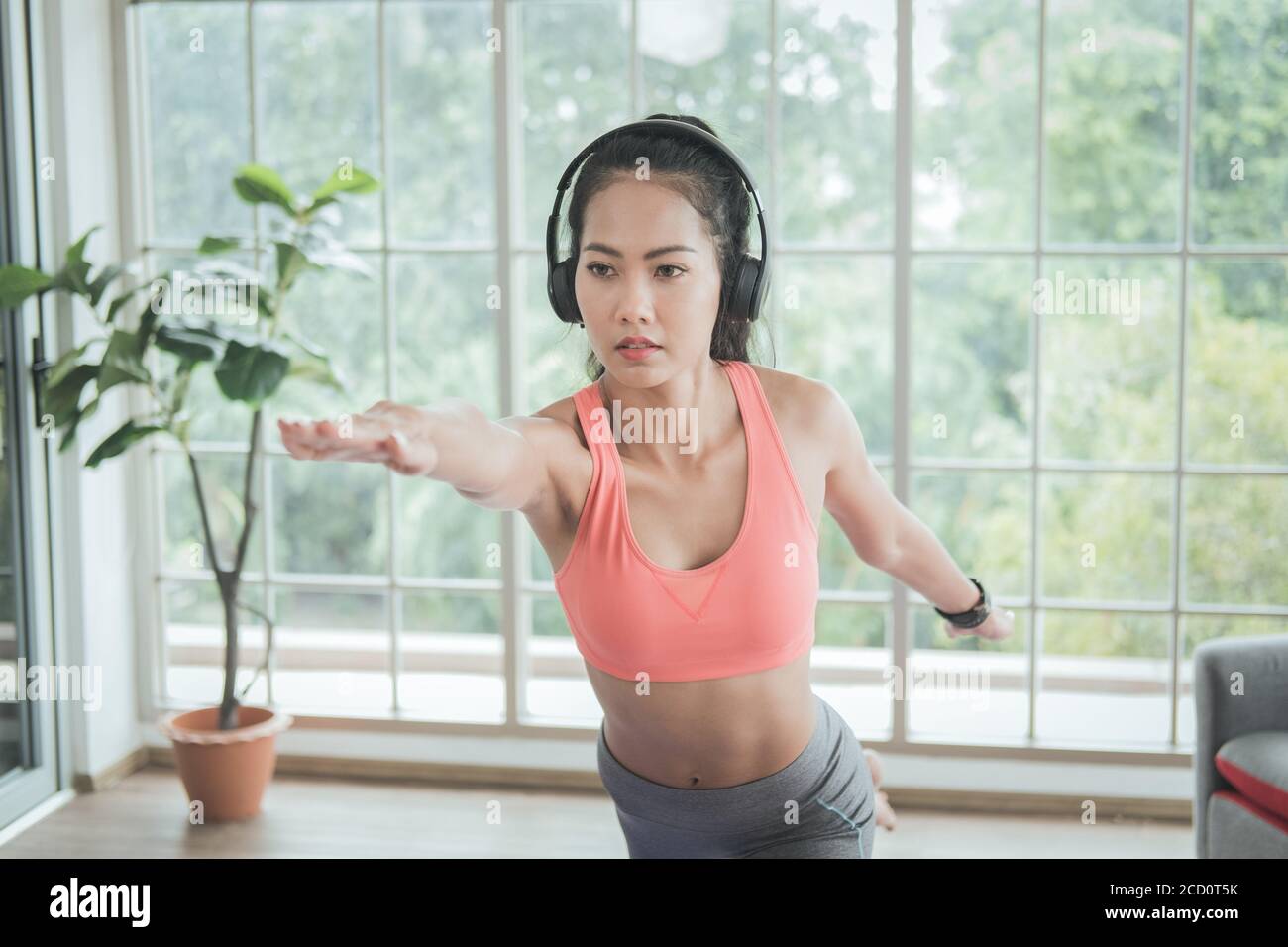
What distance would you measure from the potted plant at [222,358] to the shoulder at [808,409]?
182cm

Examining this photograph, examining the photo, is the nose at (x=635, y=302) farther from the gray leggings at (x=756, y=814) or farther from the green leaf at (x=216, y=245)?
the green leaf at (x=216, y=245)

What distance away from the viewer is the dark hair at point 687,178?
1367 millimetres

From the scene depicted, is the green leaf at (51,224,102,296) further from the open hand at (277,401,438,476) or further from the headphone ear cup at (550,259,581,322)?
the open hand at (277,401,438,476)

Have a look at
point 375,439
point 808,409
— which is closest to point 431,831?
point 808,409

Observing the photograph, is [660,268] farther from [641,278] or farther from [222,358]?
[222,358]

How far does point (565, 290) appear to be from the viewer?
1470 millimetres

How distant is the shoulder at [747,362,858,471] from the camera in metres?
1.50

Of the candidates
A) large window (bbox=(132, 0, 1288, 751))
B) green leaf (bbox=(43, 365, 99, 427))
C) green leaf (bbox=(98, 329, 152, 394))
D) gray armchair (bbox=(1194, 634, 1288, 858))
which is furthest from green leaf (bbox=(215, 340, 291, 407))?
gray armchair (bbox=(1194, 634, 1288, 858))

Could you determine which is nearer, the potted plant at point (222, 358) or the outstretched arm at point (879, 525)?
the outstretched arm at point (879, 525)

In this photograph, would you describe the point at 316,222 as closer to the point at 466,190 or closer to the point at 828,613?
the point at 466,190

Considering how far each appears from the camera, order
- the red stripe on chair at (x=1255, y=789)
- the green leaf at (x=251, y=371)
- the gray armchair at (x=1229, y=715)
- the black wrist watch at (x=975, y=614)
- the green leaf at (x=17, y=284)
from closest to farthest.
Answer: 1. the black wrist watch at (x=975, y=614)
2. the red stripe on chair at (x=1255, y=789)
3. the gray armchair at (x=1229, y=715)
4. the green leaf at (x=251, y=371)
5. the green leaf at (x=17, y=284)

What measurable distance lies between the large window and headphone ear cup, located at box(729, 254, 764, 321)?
1.28m

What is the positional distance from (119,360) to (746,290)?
7.00ft

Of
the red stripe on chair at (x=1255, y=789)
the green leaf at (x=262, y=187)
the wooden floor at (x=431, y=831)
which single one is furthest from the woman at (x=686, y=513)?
the green leaf at (x=262, y=187)
